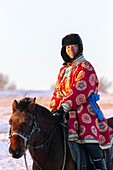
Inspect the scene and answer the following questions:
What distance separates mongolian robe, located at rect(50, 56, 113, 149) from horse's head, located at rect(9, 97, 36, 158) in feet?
1.99

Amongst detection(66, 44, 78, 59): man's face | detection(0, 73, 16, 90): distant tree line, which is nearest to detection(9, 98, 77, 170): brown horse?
detection(66, 44, 78, 59): man's face

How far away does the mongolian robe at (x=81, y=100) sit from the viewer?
19.9 ft

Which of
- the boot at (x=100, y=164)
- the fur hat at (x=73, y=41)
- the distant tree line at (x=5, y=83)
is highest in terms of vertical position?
the distant tree line at (x=5, y=83)

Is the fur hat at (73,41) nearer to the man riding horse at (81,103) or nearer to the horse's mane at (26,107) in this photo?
the man riding horse at (81,103)

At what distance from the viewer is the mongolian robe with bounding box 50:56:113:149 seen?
6.08m

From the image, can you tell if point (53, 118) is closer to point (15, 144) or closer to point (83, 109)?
point (83, 109)

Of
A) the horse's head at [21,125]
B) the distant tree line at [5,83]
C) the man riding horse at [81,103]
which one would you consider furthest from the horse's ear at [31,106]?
the distant tree line at [5,83]

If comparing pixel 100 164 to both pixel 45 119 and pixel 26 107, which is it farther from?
pixel 26 107

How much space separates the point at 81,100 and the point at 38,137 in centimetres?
→ 70

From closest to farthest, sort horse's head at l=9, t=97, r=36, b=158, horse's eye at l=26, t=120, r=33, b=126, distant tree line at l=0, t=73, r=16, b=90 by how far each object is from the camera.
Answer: horse's head at l=9, t=97, r=36, b=158
horse's eye at l=26, t=120, r=33, b=126
distant tree line at l=0, t=73, r=16, b=90

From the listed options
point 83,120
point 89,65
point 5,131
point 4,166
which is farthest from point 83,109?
point 5,131

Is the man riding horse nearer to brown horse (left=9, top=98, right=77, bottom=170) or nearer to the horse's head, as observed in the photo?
brown horse (left=9, top=98, right=77, bottom=170)

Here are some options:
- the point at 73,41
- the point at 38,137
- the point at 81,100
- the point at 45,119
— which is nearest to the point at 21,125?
the point at 38,137

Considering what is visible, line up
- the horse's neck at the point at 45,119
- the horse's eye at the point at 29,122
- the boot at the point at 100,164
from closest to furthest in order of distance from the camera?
1. the horse's eye at the point at 29,122
2. the horse's neck at the point at 45,119
3. the boot at the point at 100,164
